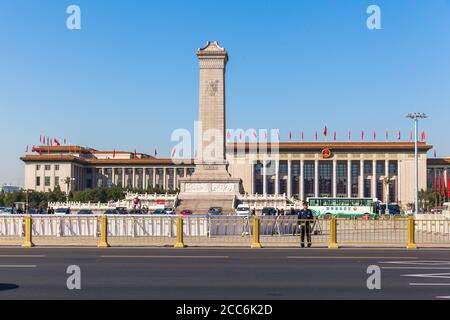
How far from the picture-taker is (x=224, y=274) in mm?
15211

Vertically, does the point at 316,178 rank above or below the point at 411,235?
above

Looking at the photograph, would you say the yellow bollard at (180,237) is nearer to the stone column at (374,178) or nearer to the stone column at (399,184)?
the stone column at (399,184)

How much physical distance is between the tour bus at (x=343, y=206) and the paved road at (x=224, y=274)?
180 feet

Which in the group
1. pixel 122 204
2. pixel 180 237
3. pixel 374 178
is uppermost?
pixel 374 178

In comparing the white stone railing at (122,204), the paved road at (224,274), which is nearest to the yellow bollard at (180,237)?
the paved road at (224,274)

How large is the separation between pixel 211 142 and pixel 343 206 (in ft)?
56.8

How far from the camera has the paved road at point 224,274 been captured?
12.2 meters

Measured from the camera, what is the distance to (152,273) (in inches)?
607

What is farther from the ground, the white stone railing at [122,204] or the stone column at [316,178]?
the stone column at [316,178]

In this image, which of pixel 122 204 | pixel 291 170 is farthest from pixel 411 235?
pixel 291 170

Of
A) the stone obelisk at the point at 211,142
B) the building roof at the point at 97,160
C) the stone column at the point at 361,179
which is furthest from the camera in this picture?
the building roof at the point at 97,160

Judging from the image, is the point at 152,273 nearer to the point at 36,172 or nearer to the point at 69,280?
the point at 69,280

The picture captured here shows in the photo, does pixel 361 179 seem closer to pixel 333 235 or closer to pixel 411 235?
pixel 411 235
